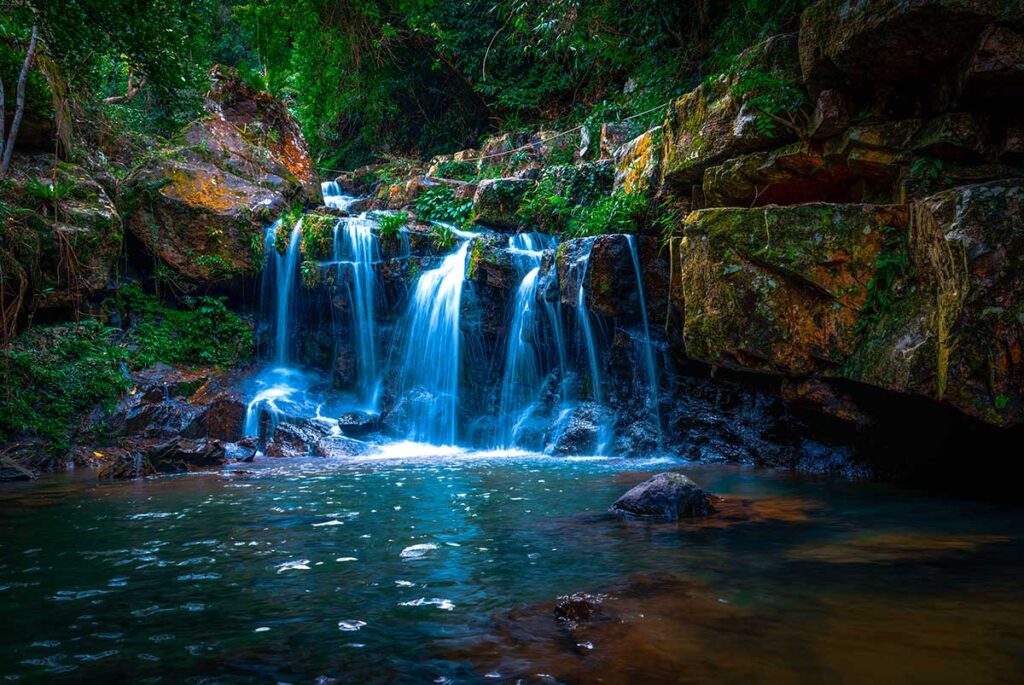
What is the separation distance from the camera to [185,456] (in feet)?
30.9

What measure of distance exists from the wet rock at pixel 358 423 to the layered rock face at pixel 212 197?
419 centimetres

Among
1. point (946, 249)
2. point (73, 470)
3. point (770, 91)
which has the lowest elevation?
point (73, 470)

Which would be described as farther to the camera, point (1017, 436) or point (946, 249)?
point (1017, 436)

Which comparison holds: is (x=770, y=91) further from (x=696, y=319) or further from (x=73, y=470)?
(x=73, y=470)

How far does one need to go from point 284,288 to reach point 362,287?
1772 millimetres

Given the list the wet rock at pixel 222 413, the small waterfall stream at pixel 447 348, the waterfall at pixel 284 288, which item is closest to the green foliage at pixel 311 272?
the small waterfall stream at pixel 447 348

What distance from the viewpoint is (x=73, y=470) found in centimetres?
950

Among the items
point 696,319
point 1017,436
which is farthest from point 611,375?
point 1017,436

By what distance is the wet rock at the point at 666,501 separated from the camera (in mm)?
5480

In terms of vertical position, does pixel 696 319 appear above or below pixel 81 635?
above

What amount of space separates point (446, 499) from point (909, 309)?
4786 mm

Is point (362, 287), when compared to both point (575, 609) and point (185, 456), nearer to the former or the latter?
point (185, 456)

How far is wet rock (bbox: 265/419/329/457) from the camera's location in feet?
36.1

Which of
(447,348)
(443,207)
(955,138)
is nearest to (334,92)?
(443,207)
